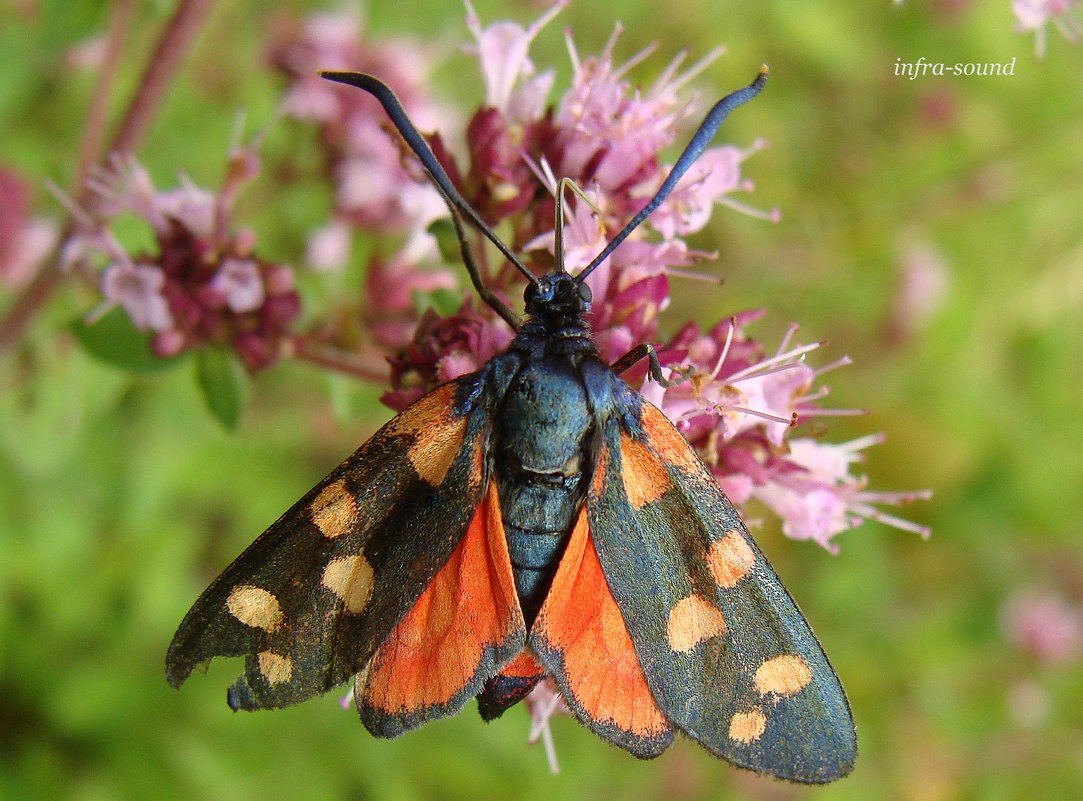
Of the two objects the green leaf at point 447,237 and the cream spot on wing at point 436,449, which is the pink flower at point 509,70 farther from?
the cream spot on wing at point 436,449

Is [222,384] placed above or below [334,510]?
above

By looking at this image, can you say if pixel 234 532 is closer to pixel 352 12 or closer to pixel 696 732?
pixel 352 12

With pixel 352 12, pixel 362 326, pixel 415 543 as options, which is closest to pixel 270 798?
pixel 362 326

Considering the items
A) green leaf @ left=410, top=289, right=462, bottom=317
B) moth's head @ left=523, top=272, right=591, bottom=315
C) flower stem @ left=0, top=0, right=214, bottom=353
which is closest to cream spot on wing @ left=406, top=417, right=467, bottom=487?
moth's head @ left=523, top=272, right=591, bottom=315

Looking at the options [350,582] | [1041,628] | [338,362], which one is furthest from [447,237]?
[1041,628]

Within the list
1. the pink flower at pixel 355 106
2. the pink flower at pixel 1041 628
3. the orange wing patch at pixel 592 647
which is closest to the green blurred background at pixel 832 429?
the pink flower at pixel 1041 628

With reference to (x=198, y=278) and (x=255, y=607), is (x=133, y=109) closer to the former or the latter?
(x=198, y=278)
